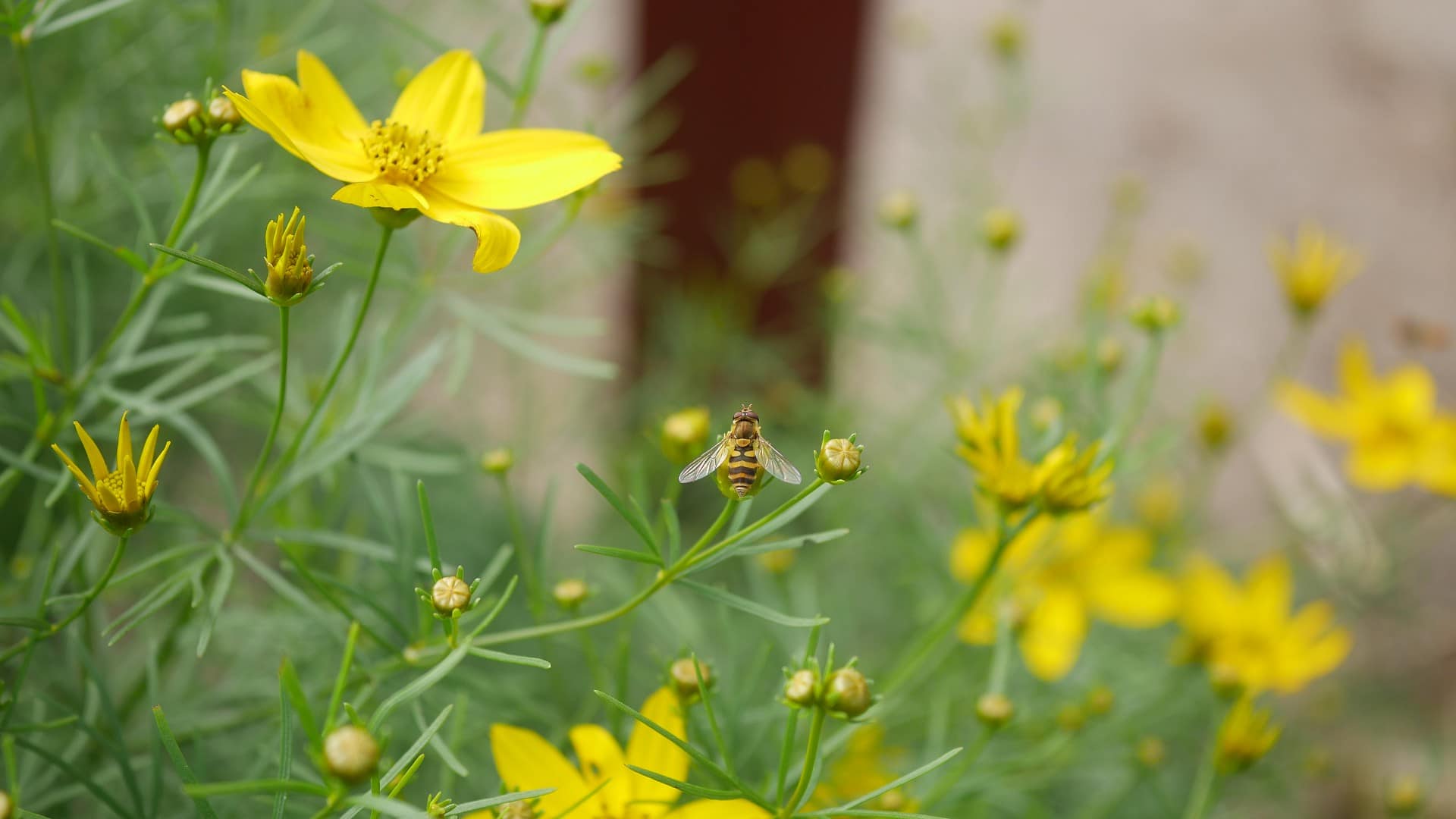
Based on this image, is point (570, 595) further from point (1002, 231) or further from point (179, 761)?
point (1002, 231)

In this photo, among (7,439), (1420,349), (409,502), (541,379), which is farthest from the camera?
(541,379)

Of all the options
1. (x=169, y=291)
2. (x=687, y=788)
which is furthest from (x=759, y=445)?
Answer: (x=169, y=291)

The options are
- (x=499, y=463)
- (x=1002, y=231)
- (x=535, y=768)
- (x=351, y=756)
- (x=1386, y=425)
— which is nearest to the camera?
(x=351, y=756)

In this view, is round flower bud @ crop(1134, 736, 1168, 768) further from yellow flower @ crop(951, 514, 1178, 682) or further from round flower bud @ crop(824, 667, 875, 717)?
round flower bud @ crop(824, 667, 875, 717)

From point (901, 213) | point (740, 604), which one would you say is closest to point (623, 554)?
point (740, 604)

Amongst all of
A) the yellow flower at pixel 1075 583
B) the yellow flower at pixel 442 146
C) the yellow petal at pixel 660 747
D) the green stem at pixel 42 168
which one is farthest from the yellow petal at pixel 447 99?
the yellow flower at pixel 1075 583

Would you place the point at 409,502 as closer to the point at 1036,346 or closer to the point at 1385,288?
the point at 1036,346

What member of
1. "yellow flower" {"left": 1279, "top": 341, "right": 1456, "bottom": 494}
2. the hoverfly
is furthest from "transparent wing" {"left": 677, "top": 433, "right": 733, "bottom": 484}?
"yellow flower" {"left": 1279, "top": 341, "right": 1456, "bottom": 494}
